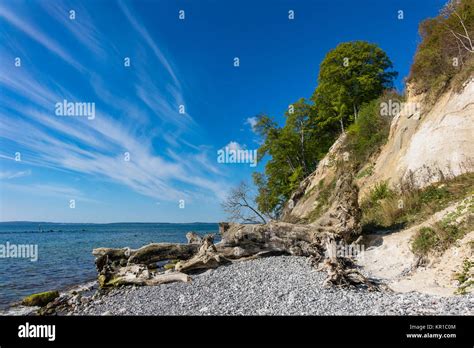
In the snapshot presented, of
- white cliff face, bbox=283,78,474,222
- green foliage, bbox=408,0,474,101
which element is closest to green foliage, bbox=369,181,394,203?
white cliff face, bbox=283,78,474,222

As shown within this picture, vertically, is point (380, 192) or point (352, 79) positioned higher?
point (352, 79)

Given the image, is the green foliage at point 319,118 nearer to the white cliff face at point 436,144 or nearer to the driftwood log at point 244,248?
the white cliff face at point 436,144

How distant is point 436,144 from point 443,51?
6388 mm

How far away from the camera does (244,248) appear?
13.9m

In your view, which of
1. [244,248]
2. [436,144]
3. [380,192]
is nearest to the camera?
[436,144]

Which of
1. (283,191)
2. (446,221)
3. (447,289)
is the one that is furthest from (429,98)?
(283,191)

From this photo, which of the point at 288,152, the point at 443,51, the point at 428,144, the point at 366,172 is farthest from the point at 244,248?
the point at 288,152

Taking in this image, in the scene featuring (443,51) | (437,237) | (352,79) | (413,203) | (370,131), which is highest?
(352,79)

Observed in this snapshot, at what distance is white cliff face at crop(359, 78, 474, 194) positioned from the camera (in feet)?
41.0

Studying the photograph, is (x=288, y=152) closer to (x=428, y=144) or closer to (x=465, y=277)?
(x=428, y=144)

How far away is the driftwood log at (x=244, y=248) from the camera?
41.0 feet

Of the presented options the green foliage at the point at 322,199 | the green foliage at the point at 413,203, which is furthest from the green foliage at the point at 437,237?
the green foliage at the point at 322,199

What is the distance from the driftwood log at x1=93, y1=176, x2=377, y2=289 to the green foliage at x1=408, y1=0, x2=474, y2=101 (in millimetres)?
7571

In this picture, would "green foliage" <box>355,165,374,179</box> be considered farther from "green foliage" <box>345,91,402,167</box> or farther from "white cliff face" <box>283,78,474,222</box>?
"green foliage" <box>345,91,402,167</box>
